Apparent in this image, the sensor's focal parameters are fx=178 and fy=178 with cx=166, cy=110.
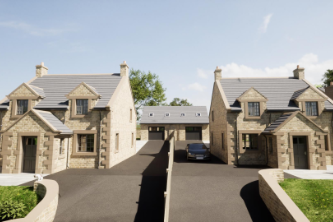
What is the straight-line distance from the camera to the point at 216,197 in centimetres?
959

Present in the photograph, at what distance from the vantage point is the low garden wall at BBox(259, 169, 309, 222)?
6973mm

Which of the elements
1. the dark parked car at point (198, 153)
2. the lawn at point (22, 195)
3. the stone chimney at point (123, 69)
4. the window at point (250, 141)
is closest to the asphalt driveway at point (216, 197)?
the window at point (250, 141)

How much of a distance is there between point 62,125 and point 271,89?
19.8m

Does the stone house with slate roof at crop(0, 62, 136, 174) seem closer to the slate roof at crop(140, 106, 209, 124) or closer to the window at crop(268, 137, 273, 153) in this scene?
the window at crop(268, 137, 273, 153)

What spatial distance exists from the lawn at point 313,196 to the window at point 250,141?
4850mm

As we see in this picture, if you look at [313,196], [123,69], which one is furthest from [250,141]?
[123,69]

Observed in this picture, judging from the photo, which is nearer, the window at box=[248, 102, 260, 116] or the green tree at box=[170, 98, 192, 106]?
the window at box=[248, 102, 260, 116]

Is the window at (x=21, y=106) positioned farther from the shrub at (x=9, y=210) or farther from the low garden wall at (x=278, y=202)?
the low garden wall at (x=278, y=202)

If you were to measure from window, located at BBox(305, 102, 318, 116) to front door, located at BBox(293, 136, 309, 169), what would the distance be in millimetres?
3063

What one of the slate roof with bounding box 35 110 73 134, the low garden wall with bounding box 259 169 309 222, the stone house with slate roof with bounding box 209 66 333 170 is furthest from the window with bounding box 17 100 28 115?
the low garden wall with bounding box 259 169 309 222

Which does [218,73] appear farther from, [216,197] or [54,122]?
[54,122]

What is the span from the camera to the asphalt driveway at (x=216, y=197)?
8.19 metres

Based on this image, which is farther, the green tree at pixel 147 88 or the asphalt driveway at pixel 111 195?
the green tree at pixel 147 88

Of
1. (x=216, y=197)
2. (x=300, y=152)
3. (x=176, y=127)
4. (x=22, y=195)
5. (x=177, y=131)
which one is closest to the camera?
(x=22, y=195)
